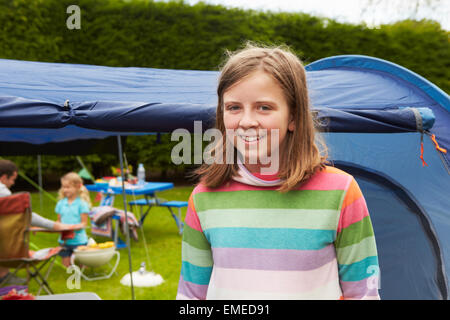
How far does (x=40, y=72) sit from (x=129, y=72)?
0.64 meters

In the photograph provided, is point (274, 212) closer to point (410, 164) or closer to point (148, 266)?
point (410, 164)

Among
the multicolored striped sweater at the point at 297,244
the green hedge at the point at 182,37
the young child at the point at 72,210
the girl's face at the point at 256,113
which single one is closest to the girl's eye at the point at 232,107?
the girl's face at the point at 256,113

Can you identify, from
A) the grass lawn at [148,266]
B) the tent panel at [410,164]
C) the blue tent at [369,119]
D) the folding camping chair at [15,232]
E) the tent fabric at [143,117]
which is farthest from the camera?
A: the grass lawn at [148,266]

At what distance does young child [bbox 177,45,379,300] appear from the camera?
1013 millimetres

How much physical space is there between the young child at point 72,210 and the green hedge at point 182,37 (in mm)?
5084

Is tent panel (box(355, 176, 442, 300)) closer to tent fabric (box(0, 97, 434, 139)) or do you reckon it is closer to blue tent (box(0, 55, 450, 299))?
blue tent (box(0, 55, 450, 299))

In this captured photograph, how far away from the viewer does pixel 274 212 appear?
3.41ft

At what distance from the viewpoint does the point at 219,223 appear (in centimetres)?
106

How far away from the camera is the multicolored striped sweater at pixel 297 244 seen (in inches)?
39.8

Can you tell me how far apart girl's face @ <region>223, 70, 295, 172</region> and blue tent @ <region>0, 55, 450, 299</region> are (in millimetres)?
980

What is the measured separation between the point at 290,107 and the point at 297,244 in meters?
0.34

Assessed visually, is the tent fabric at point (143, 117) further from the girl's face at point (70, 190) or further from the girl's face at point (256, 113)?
the girl's face at point (70, 190)

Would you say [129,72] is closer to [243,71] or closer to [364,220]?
[243,71]

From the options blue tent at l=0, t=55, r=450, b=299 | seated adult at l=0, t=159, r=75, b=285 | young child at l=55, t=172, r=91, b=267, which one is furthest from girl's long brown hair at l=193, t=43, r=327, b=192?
young child at l=55, t=172, r=91, b=267
